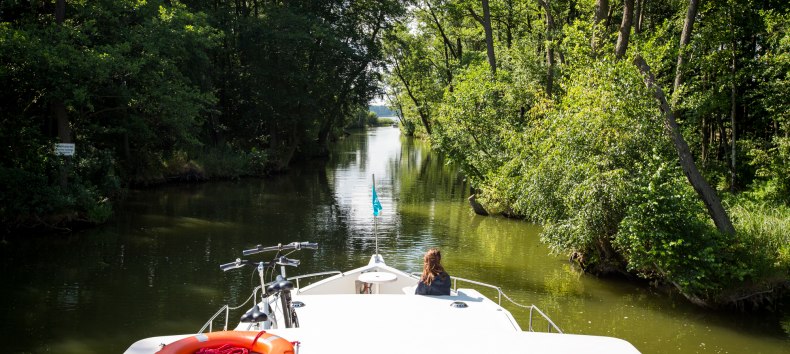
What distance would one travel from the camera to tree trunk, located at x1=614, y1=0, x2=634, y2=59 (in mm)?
14506

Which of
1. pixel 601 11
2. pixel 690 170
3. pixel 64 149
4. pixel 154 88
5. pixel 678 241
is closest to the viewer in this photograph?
pixel 678 241

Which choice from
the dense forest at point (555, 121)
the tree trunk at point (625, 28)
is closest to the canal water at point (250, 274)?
the dense forest at point (555, 121)

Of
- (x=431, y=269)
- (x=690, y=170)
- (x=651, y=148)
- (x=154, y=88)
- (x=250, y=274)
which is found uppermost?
(x=154, y=88)

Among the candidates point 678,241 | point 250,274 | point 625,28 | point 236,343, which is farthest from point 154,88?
point 236,343

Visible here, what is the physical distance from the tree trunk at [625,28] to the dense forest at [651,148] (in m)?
0.03

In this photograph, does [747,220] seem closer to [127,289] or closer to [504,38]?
[127,289]

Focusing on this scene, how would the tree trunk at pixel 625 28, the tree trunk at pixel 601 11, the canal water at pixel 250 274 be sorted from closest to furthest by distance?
the canal water at pixel 250 274 → the tree trunk at pixel 625 28 → the tree trunk at pixel 601 11

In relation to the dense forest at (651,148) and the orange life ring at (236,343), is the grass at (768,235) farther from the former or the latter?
the orange life ring at (236,343)

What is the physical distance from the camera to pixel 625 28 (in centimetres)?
1458

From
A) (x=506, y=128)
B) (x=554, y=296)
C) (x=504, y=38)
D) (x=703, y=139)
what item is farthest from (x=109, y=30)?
(x=504, y=38)

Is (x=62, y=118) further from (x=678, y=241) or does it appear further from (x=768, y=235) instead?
(x=768, y=235)

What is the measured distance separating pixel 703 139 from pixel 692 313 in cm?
1380

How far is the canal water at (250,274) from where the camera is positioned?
1091 centimetres

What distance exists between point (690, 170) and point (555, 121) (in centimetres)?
324
